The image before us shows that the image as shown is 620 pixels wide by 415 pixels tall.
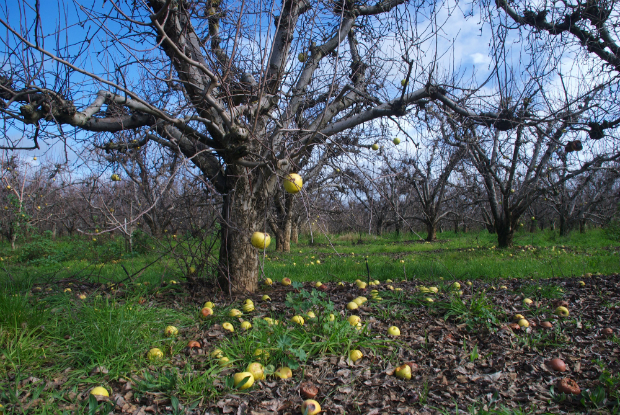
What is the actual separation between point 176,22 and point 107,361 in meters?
2.69

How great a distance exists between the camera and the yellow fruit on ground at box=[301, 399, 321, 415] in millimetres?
1592

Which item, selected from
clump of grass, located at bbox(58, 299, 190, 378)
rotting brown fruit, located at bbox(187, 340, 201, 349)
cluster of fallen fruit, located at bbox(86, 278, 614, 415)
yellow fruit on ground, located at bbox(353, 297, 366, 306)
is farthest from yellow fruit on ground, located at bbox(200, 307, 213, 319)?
yellow fruit on ground, located at bbox(353, 297, 366, 306)

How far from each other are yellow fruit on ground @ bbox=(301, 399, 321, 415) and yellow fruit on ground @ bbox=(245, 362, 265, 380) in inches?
13.8

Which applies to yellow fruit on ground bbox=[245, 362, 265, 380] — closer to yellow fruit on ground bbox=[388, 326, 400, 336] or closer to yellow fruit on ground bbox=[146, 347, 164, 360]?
yellow fruit on ground bbox=[146, 347, 164, 360]

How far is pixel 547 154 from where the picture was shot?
8.27m

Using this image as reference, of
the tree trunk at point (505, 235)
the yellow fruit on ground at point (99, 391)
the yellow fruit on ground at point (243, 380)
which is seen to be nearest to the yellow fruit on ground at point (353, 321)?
the yellow fruit on ground at point (243, 380)

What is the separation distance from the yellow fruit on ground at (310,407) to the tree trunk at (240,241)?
1870mm

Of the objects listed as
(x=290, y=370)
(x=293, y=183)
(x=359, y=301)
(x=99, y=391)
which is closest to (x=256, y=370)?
(x=290, y=370)

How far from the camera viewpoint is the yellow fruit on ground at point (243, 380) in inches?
70.1

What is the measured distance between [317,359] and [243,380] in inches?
20.1

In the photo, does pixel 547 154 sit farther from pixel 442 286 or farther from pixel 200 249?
pixel 200 249

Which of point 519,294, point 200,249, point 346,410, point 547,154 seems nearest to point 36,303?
point 200,249

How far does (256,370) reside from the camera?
1.87 metres

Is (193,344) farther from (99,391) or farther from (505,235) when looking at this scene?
(505,235)
